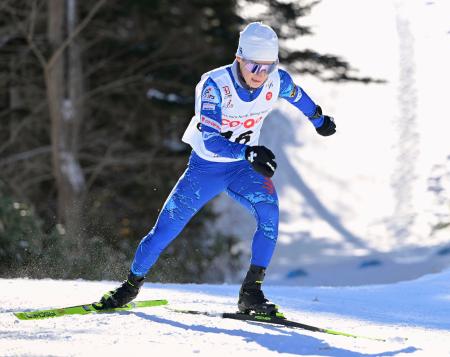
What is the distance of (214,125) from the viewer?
17.7 ft

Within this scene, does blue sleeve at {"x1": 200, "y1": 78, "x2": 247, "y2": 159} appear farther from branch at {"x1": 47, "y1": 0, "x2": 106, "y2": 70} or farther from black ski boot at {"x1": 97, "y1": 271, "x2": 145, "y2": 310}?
branch at {"x1": 47, "y1": 0, "x2": 106, "y2": 70}

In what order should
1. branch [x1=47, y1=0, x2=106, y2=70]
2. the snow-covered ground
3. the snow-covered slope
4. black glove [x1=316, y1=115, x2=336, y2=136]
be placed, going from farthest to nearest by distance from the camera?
the snow-covered slope → branch [x1=47, y1=0, x2=106, y2=70] → black glove [x1=316, y1=115, x2=336, y2=136] → the snow-covered ground

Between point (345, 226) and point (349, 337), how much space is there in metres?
23.9

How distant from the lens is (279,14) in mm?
19516

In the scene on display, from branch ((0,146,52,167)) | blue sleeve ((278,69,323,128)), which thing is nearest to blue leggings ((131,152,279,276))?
blue sleeve ((278,69,323,128))

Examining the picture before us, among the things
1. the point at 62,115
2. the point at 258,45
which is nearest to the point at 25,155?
the point at 62,115

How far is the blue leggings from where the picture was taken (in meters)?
5.57

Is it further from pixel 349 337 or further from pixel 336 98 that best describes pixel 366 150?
pixel 349 337

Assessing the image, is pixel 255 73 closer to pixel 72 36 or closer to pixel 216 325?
pixel 216 325

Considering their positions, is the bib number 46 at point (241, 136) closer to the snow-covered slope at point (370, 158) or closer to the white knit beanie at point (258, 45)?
the white knit beanie at point (258, 45)

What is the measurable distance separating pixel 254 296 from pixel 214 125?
3.39ft

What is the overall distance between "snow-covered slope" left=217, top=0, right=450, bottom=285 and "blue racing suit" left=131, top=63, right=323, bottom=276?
829 cm

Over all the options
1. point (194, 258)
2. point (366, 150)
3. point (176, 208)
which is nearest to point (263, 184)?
point (176, 208)

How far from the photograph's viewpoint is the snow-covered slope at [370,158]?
1866 cm
